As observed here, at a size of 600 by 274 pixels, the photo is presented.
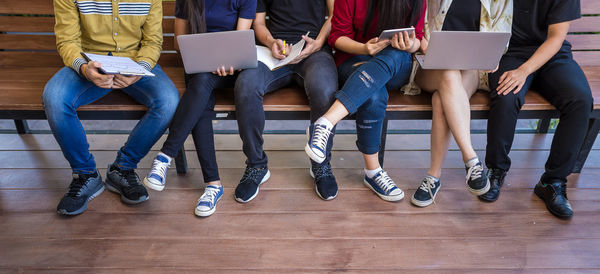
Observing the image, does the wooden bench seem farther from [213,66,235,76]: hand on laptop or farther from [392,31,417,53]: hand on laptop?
[392,31,417,53]: hand on laptop

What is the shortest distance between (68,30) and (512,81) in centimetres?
Answer: 193

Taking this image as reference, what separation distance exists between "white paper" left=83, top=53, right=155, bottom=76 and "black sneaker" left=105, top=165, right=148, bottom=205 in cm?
49

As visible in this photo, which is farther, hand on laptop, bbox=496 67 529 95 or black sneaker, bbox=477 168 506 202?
black sneaker, bbox=477 168 506 202

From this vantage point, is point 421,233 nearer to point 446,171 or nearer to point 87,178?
point 446,171

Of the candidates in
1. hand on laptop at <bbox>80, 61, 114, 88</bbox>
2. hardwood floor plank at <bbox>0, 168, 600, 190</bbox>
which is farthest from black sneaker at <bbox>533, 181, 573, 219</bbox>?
hand on laptop at <bbox>80, 61, 114, 88</bbox>

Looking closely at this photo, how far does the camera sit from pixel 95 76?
171 cm

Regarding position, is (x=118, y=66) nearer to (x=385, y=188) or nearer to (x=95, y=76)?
(x=95, y=76)

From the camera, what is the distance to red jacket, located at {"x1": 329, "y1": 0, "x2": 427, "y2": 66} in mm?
1898

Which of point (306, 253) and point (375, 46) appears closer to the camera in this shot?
point (306, 253)

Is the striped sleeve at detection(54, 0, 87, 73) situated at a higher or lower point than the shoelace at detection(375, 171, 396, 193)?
higher

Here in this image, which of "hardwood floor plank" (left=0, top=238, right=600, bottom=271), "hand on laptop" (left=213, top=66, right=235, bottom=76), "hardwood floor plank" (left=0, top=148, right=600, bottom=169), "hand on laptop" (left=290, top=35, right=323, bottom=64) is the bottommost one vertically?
"hardwood floor plank" (left=0, top=148, right=600, bottom=169)

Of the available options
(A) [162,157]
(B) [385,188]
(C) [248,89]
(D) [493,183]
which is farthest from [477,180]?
(A) [162,157]

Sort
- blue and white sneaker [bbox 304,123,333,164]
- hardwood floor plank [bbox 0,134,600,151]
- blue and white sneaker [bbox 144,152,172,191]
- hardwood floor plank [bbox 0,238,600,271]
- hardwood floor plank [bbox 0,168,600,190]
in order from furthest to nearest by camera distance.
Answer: hardwood floor plank [bbox 0,134,600,151] → hardwood floor plank [bbox 0,168,600,190] → blue and white sneaker [bbox 144,152,172,191] → blue and white sneaker [bbox 304,123,333,164] → hardwood floor plank [bbox 0,238,600,271]

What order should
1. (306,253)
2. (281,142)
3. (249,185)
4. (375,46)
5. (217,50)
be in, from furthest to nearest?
1. (281,142)
2. (249,185)
3. (375,46)
4. (217,50)
5. (306,253)
